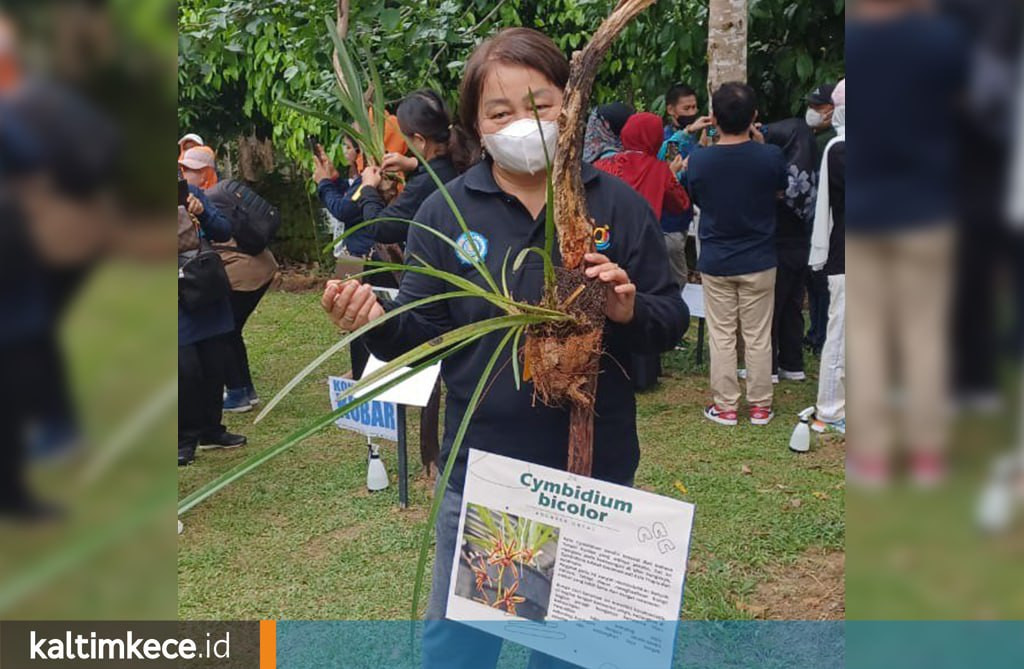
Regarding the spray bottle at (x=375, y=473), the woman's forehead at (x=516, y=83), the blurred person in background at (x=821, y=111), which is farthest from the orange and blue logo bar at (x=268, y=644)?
the blurred person in background at (x=821, y=111)

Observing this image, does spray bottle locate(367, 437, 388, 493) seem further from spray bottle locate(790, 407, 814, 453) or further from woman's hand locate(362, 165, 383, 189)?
spray bottle locate(790, 407, 814, 453)

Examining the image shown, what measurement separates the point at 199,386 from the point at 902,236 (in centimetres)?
491

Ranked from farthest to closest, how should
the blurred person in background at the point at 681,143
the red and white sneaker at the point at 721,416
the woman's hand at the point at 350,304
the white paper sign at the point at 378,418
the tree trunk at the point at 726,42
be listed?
1. the blurred person in background at the point at 681,143
2. the red and white sneaker at the point at 721,416
3. the tree trunk at the point at 726,42
4. the white paper sign at the point at 378,418
5. the woman's hand at the point at 350,304

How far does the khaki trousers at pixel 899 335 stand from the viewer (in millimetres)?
421

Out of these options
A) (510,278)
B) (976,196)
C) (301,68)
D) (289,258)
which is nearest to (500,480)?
(510,278)

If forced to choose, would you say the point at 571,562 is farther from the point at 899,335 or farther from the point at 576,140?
the point at 899,335

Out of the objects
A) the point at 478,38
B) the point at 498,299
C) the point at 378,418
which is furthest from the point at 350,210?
the point at 498,299

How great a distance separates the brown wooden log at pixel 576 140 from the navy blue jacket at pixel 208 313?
349 cm

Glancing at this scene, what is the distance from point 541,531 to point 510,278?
48cm

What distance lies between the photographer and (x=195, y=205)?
4785mm

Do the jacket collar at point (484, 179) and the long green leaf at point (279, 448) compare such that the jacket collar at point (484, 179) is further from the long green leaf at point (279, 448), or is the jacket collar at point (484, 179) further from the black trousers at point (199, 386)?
the black trousers at point (199, 386)

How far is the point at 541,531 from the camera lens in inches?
65.2

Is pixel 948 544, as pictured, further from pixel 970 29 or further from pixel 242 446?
pixel 242 446

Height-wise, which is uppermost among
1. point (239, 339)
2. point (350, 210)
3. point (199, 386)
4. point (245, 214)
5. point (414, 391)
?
point (350, 210)
